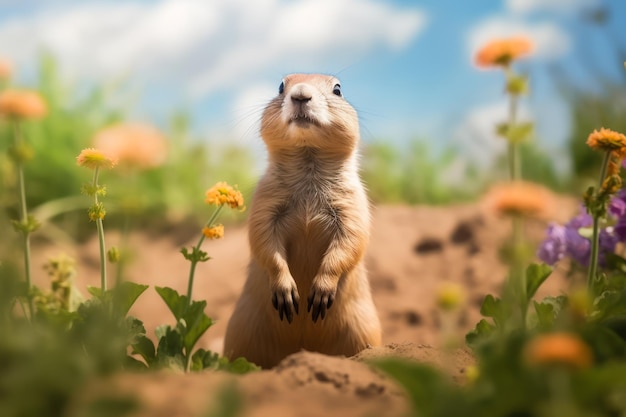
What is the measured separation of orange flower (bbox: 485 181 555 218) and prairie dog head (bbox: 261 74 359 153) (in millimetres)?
1970

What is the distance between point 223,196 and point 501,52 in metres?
1.20

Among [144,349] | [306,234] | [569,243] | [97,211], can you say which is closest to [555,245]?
[569,243]

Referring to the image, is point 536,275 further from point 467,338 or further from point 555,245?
point 555,245

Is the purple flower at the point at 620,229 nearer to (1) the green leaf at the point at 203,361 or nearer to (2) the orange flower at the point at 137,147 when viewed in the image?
(1) the green leaf at the point at 203,361

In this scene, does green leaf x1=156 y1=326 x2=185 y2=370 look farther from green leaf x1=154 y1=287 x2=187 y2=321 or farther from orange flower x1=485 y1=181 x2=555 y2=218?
orange flower x1=485 y1=181 x2=555 y2=218

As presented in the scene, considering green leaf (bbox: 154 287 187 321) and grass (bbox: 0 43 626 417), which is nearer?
grass (bbox: 0 43 626 417)

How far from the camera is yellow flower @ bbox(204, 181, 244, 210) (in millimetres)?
2898

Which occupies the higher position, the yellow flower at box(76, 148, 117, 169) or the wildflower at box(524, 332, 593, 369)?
the yellow flower at box(76, 148, 117, 169)

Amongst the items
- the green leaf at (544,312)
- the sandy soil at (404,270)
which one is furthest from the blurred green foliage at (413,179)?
the green leaf at (544,312)

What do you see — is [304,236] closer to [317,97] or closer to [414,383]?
[317,97]

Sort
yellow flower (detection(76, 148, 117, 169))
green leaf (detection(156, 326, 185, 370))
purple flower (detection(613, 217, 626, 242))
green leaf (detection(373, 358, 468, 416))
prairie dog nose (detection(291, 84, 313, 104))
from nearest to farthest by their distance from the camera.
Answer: green leaf (detection(373, 358, 468, 416)), yellow flower (detection(76, 148, 117, 169)), green leaf (detection(156, 326, 185, 370)), prairie dog nose (detection(291, 84, 313, 104)), purple flower (detection(613, 217, 626, 242))

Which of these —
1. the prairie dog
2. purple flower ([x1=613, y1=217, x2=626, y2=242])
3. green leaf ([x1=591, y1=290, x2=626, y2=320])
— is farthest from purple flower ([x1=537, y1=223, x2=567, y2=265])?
green leaf ([x1=591, y1=290, x2=626, y2=320])

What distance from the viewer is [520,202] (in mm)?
1714

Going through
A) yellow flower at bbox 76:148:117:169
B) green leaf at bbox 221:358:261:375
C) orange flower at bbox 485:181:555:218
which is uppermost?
yellow flower at bbox 76:148:117:169
